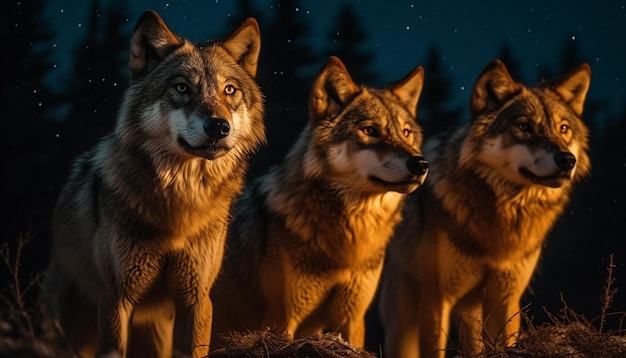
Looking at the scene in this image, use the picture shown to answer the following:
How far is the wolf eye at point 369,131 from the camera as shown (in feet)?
21.0

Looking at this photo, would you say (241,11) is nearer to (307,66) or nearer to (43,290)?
(307,66)

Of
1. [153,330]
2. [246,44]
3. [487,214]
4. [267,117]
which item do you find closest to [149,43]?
[246,44]

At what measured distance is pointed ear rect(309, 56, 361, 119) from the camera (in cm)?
656

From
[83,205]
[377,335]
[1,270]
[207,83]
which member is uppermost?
[207,83]

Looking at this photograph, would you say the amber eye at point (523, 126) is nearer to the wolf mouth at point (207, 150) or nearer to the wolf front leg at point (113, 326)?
the wolf mouth at point (207, 150)

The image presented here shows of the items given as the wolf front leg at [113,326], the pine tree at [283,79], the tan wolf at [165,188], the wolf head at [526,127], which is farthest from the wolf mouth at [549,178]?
the pine tree at [283,79]

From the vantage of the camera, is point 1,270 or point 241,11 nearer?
point 1,270

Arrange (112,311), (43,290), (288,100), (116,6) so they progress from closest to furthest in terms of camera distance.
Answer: (112,311) < (43,290) < (288,100) < (116,6)

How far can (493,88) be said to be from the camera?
23.2 ft

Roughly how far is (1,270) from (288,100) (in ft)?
14.9

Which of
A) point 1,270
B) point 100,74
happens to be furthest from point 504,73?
point 100,74

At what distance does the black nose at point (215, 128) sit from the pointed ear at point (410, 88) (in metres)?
2.27

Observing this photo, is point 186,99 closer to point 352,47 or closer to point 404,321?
point 404,321

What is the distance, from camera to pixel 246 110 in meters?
5.71
